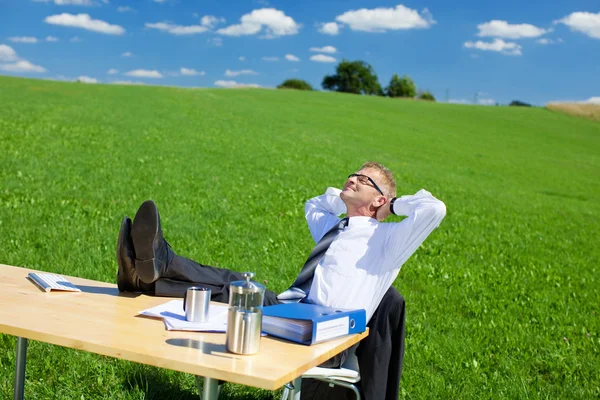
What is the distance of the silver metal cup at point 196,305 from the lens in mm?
2630

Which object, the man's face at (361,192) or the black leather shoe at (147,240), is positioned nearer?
the black leather shoe at (147,240)

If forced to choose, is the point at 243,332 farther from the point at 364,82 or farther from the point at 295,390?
the point at 364,82

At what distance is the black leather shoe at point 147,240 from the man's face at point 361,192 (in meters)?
1.33

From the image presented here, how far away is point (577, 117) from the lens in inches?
2408

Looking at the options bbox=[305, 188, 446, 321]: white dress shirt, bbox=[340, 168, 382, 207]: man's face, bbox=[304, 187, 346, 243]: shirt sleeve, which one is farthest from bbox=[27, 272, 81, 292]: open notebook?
bbox=[340, 168, 382, 207]: man's face

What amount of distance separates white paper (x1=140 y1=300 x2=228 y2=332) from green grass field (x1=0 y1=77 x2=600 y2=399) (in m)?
1.24

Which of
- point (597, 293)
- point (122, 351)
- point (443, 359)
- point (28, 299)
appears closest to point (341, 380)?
point (122, 351)

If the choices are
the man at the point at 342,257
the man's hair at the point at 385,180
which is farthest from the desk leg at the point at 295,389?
the man's hair at the point at 385,180

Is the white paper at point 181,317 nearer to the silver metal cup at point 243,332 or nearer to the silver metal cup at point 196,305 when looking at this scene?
the silver metal cup at point 196,305

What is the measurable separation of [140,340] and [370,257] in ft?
5.26

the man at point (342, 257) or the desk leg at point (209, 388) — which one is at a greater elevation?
the man at point (342, 257)

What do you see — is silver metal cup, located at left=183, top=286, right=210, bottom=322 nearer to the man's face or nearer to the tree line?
the man's face

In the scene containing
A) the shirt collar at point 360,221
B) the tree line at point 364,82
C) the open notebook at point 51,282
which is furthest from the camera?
the tree line at point 364,82

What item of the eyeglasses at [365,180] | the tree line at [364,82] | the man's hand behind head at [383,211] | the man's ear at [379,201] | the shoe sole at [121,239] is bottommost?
the shoe sole at [121,239]
